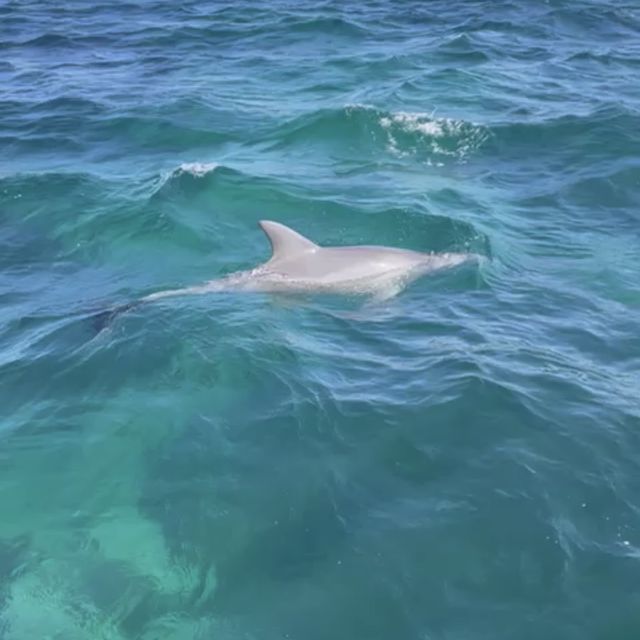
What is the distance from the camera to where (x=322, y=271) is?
15.3 metres

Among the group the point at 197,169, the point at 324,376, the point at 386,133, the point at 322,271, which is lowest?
the point at 386,133

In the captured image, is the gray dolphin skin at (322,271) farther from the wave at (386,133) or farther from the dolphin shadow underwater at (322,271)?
the wave at (386,133)

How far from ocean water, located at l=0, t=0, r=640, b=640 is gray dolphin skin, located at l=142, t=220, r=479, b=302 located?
332 millimetres

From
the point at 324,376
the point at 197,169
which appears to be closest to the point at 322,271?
the point at 324,376

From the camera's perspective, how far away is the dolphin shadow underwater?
15133 mm

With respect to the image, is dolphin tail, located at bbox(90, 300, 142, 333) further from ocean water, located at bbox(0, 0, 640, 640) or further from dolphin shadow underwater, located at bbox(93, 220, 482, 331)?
dolphin shadow underwater, located at bbox(93, 220, 482, 331)

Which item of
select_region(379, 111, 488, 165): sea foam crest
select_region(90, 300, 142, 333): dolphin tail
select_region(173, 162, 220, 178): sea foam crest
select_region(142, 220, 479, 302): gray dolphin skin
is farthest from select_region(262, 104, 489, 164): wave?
select_region(90, 300, 142, 333): dolphin tail

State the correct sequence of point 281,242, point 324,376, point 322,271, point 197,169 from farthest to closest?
point 197,169
point 281,242
point 322,271
point 324,376

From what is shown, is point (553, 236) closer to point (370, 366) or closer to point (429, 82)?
point (370, 366)

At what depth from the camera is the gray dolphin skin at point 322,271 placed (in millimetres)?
15148

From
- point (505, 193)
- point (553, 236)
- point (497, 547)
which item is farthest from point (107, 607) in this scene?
point (505, 193)

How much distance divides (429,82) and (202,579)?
20101 millimetres

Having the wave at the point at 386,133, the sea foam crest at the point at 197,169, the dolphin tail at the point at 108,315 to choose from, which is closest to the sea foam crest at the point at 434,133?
the wave at the point at 386,133

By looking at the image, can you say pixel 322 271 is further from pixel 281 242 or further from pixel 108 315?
pixel 108 315
